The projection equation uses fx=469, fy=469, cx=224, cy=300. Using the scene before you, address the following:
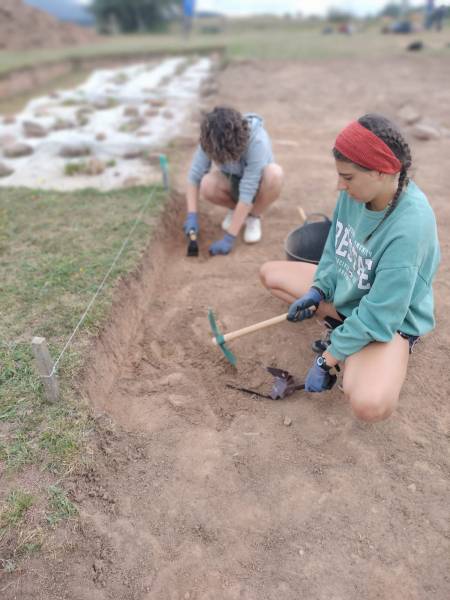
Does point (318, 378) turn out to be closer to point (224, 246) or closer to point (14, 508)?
point (14, 508)

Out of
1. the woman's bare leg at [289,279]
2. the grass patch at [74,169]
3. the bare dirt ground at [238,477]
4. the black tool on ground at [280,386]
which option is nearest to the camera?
the bare dirt ground at [238,477]

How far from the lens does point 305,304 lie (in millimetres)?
2449

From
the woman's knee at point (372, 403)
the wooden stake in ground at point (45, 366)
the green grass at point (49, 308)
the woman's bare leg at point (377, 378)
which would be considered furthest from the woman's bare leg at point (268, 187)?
the wooden stake in ground at point (45, 366)

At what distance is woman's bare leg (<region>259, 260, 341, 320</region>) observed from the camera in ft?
8.88

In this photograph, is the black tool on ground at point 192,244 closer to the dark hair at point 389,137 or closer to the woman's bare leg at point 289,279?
the woman's bare leg at point 289,279

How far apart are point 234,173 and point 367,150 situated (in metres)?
1.95

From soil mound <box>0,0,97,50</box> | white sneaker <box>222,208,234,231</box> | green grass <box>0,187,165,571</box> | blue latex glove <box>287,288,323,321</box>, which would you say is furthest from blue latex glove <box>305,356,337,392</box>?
soil mound <box>0,0,97,50</box>

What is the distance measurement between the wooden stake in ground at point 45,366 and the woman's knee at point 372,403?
4.40ft

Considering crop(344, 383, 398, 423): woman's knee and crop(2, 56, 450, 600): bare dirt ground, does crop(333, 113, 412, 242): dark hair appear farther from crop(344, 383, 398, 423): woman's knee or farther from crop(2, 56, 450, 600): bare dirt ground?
crop(2, 56, 450, 600): bare dirt ground

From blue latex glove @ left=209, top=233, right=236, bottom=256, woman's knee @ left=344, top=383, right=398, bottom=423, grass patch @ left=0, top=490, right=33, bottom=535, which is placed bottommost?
grass patch @ left=0, top=490, right=33, bottom=535

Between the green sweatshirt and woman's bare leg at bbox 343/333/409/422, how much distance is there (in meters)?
0.07

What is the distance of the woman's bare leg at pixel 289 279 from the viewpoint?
2707mm

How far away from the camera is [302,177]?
482 cm

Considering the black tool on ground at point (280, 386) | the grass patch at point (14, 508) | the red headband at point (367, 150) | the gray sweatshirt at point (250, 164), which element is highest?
the red headband at point (367, 150)
